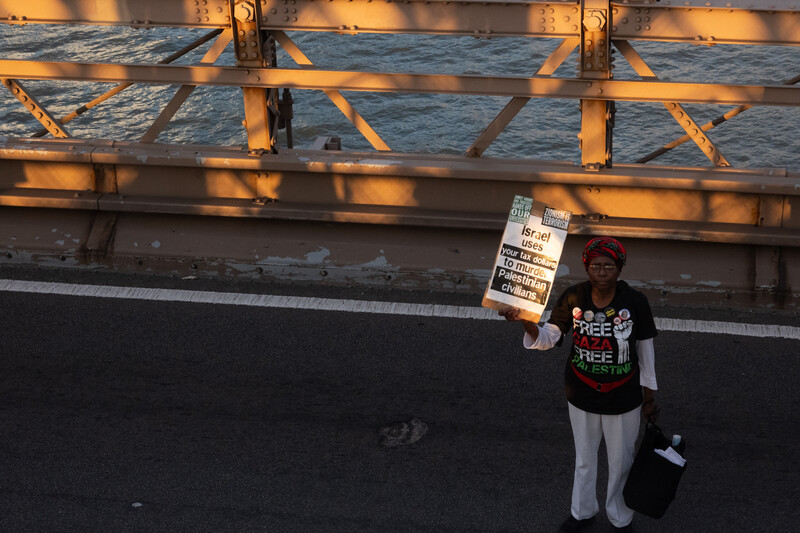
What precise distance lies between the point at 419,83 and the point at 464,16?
526mm

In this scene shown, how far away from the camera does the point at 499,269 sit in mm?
4957

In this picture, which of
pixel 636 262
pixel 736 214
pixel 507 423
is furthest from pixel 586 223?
pixel 507 423

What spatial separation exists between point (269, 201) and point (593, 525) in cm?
357

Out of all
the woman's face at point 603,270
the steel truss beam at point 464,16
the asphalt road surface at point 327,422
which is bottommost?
the asphalt road surface at point 327,422

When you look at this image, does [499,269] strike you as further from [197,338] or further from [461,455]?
[197,338]

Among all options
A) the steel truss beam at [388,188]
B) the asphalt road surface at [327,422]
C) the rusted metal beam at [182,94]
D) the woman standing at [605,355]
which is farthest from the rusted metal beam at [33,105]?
the woman standing at [605,355]

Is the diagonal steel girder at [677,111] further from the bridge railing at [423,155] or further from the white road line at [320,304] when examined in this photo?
the white road line at [320,304]

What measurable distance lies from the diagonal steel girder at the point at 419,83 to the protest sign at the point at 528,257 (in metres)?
2.33

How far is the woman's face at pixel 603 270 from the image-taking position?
4945 millimetres

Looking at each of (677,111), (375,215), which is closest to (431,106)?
(375,215)

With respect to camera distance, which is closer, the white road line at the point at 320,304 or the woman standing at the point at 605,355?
the woman standing at the point at 605,355

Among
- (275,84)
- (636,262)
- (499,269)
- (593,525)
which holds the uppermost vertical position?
(275,84)

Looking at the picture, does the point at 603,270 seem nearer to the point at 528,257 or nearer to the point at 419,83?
the point at 528,257

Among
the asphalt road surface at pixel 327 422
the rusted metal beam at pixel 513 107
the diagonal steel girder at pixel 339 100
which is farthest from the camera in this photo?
the diagonal steel girder at pixel 339 100
